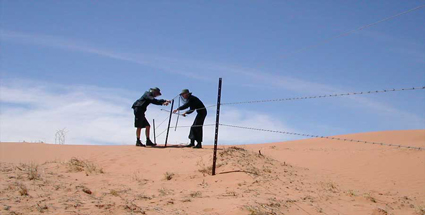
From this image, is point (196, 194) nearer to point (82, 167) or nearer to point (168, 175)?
point (168, 175)

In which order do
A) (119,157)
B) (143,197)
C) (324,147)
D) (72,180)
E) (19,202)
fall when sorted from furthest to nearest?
(324,147)
(119,157)
(72,180)
(143,197)
(19,202)

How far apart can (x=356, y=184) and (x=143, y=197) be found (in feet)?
18.9

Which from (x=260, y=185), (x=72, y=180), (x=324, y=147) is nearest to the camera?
(x=260, y=185)

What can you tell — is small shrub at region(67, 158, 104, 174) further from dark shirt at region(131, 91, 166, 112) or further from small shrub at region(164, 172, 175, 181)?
dark shirt at region(131, 91, 166, 112)

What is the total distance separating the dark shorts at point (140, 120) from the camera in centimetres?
1319

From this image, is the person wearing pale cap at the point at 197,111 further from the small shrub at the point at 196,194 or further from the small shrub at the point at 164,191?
the small shrub at the point at 196,194

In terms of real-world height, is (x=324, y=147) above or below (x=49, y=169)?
above

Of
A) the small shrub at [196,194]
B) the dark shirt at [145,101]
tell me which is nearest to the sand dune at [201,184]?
the small shrub at [196,194]

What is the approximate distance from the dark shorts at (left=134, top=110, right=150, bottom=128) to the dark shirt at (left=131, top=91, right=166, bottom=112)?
0.55 ft

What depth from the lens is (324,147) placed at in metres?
17.5

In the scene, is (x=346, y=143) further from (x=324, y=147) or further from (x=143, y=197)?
(x=143, y=197)

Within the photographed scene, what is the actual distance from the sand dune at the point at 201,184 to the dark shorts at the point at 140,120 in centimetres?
77

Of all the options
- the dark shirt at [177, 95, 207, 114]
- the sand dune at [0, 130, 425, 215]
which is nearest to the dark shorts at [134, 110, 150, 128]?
the sand dune at [0, 130, 425, 215]

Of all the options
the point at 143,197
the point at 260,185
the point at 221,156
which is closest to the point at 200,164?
the point at 221,156
